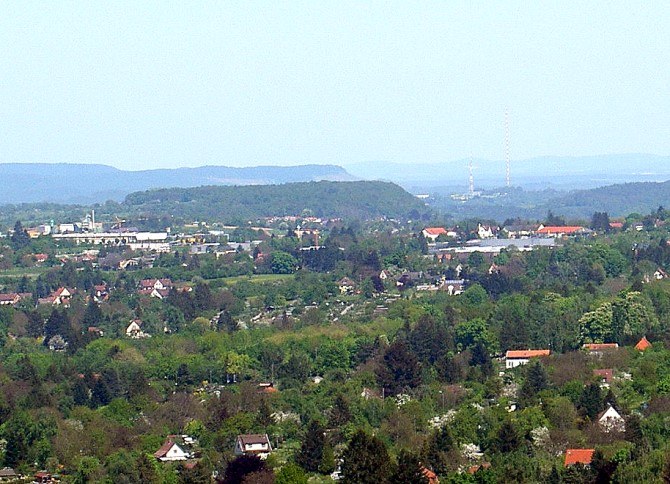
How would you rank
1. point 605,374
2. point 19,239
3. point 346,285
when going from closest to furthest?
point 605,374 < point 346,285 < point 19,239

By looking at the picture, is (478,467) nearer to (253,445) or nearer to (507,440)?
(507,440)

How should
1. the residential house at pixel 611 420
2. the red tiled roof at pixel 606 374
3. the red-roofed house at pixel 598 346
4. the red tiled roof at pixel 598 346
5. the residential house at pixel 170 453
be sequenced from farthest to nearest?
the red tiled roof at pixel 598 346 < the red-roofed house at pixel 598 346 < the red tiled roof at pixel 606 374 < the residential house at pixel 170 453 < the residential house at pixel 611 420

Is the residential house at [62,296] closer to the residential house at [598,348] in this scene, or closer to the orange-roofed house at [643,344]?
the residential house at [598,348]

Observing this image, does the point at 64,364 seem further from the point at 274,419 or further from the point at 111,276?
the point at 111,276

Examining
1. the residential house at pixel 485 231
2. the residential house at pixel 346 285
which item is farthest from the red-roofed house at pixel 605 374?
the residential house at pixel 485 231

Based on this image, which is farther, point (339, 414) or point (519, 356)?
point (519, 356)

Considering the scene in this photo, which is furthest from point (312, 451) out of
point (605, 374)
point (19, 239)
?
point (19, 239)

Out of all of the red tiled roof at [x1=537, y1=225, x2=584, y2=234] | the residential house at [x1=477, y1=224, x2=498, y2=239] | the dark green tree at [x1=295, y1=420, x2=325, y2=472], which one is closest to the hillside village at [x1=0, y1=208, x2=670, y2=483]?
the dark green tree at [x1=295, y1=420, x2=325, y2=472]

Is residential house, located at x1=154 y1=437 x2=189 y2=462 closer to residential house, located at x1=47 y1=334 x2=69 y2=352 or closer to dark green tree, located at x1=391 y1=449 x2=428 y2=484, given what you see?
dark green tree, located at x1=391 y1=449 x2=428 y2=484

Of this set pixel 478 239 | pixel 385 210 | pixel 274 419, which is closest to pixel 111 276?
pixel 478 239
